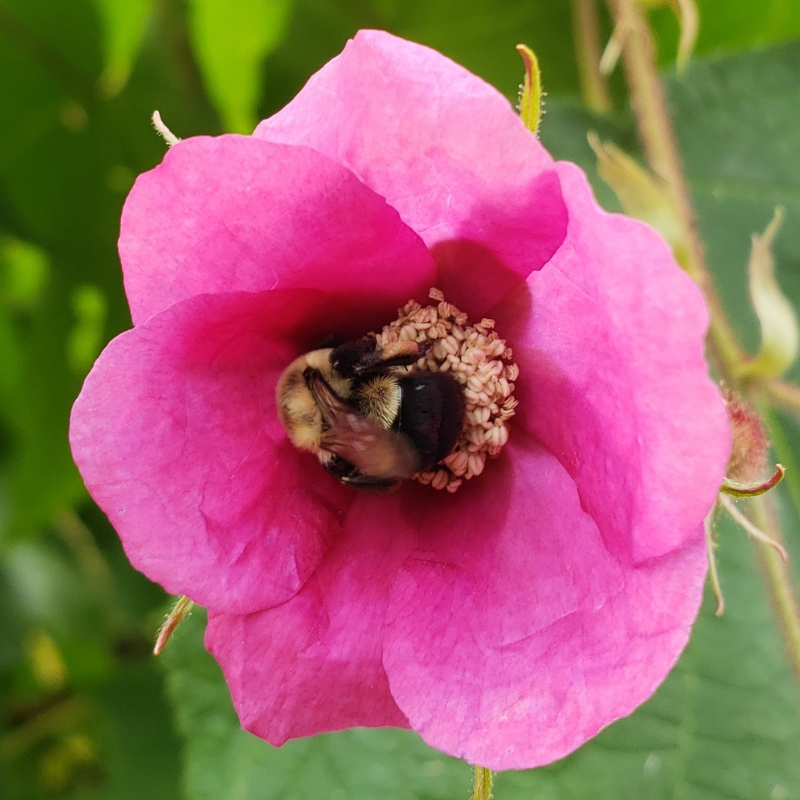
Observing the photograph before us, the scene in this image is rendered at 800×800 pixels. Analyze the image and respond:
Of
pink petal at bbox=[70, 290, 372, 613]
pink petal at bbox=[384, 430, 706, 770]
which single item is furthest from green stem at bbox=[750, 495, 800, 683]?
pink petal at bbox=[70, 290, 372, 613]

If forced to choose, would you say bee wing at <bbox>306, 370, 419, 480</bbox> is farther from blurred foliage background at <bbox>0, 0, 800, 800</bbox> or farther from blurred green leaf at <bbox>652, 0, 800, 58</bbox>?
blurred green leaf at <bbox>652, 0, 800, 58</bbox>

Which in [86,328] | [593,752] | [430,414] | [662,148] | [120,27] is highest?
[120,27]

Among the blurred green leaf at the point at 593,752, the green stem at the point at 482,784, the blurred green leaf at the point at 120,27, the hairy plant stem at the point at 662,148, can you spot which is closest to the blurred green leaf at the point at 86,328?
the blurred green leaf at the point at 120,27

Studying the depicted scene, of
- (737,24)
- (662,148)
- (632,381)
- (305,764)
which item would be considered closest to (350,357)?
(632,381)

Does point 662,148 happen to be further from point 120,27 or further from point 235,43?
point 120,27

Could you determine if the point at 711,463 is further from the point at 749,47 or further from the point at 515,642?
the point at 749,47

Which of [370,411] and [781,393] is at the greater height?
[370,411]
